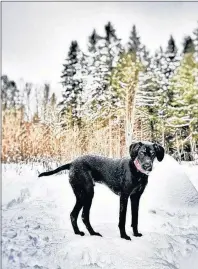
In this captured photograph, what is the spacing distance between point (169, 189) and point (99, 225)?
0.49 metres

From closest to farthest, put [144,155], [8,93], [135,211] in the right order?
[144,155]
[135,211]
[8,93]

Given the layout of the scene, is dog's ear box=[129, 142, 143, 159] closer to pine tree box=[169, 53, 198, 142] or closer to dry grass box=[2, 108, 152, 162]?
dry grass box=[2, 108, 152, 162]

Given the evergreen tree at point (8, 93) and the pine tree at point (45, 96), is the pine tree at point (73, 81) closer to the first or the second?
the pine tree at point (45, 96)

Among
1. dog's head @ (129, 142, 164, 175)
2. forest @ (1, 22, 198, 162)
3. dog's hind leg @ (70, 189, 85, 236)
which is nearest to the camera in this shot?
dog's head @ (129, 142, 164, 175)

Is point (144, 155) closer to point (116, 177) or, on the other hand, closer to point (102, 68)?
point (116, 177)

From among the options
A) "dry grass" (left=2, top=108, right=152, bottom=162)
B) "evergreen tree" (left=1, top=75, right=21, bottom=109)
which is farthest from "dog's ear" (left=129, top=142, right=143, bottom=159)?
"evergreen tree" (left=1, top=75, right=21, bottom=109)

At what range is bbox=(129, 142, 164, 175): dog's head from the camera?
2518 millimetres

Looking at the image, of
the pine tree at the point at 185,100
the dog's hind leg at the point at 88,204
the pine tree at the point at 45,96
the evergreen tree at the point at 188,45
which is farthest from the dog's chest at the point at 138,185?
the evergreen tree at the point at 188,45

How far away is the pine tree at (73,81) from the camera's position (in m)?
2.78

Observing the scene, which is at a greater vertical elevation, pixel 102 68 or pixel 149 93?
pixel 102 68

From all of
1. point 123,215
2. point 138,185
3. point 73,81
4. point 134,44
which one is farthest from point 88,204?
point 134,44

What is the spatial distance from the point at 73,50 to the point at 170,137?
0.84 meters

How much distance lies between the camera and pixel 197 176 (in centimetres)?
275

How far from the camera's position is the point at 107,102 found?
2756 mm
